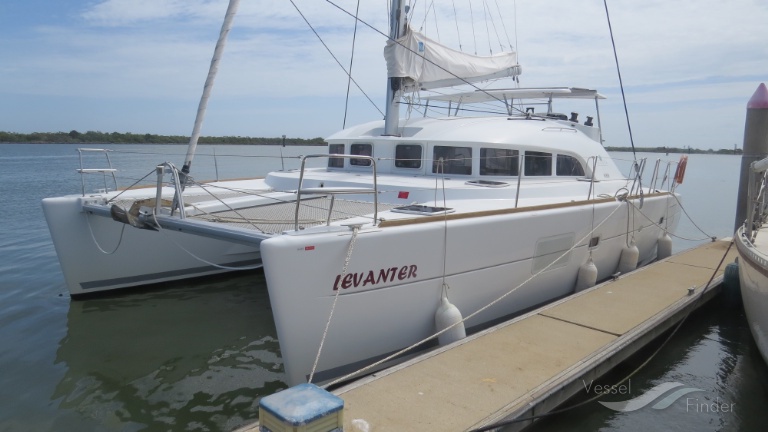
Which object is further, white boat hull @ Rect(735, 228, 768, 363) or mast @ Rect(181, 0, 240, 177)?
mast @ Rect(181, 0, 240, 177)

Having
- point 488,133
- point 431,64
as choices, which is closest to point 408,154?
point 488,133

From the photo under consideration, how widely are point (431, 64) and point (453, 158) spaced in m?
1.89

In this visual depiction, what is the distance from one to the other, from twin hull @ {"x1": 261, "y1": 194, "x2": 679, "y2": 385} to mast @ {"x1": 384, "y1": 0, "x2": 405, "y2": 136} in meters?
2.85

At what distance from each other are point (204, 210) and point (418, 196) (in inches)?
89.4

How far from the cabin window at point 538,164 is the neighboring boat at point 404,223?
20 millimetres

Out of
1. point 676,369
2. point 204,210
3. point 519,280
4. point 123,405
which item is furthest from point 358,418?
point 676,369

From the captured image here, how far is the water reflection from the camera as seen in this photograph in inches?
168

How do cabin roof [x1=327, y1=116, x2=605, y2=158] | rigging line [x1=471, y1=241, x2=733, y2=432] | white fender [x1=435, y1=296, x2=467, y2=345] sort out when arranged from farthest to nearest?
cabin roof [x1=327, y1=116, x2=605, y2=158] → white fender [x1=435, y1=296, x2=467, y2=345] → rigging line [x1=471, y1=241, x2=733, y2=432]

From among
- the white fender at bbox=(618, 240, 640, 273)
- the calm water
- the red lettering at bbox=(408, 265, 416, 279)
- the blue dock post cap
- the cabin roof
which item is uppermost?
the cabin roof

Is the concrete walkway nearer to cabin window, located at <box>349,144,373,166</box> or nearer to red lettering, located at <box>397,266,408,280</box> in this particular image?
red lettering, located at <box>397,266,408,280</box>

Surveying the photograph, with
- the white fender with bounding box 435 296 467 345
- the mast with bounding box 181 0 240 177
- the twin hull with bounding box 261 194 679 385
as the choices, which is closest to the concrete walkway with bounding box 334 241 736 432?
the white fender with bounding box 435 296 467 345

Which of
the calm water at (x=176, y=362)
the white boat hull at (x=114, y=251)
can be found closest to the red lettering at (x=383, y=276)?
the calm water at (x=176, y=362)

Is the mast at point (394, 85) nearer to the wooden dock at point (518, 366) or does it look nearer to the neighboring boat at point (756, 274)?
the wooden dock at point (518, 366)

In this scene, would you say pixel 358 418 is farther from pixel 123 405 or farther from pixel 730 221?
pixel 730 221
